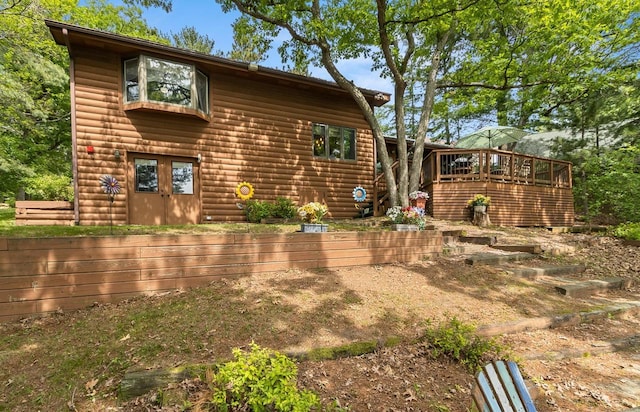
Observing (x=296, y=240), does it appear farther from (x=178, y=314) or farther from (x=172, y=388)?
(x=172, y=388)

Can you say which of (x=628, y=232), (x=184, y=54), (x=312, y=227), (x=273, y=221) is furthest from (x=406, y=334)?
(x=184, y=54)

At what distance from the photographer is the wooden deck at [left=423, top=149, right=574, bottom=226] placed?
10742 millimetres

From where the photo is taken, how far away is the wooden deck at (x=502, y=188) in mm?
10742

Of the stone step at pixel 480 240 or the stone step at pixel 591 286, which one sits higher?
the stone step at pixel 480 240

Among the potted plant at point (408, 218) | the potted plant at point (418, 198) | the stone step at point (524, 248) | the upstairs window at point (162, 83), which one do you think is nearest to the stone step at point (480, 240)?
the stone step at point (524, 248)

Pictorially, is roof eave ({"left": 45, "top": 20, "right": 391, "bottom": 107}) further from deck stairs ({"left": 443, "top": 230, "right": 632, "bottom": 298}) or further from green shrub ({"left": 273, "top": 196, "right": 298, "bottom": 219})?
deck stairs ({"left": 443, "top": 230, "right": 632, "bottom": 298})

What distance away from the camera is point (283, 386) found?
2.21 meters

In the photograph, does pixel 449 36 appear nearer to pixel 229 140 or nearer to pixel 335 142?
pixel 335 142

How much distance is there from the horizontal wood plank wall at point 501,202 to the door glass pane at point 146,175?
9.42 metres

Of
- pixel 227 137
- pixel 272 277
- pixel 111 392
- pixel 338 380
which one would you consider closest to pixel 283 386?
pixel 338 380

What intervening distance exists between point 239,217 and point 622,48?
1759 cm

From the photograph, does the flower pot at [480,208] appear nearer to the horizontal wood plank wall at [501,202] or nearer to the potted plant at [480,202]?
the potted plant at [480,202]

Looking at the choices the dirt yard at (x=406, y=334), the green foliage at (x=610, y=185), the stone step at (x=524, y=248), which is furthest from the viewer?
the green foliage at (x=610, y=185)

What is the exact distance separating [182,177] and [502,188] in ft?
36.1
